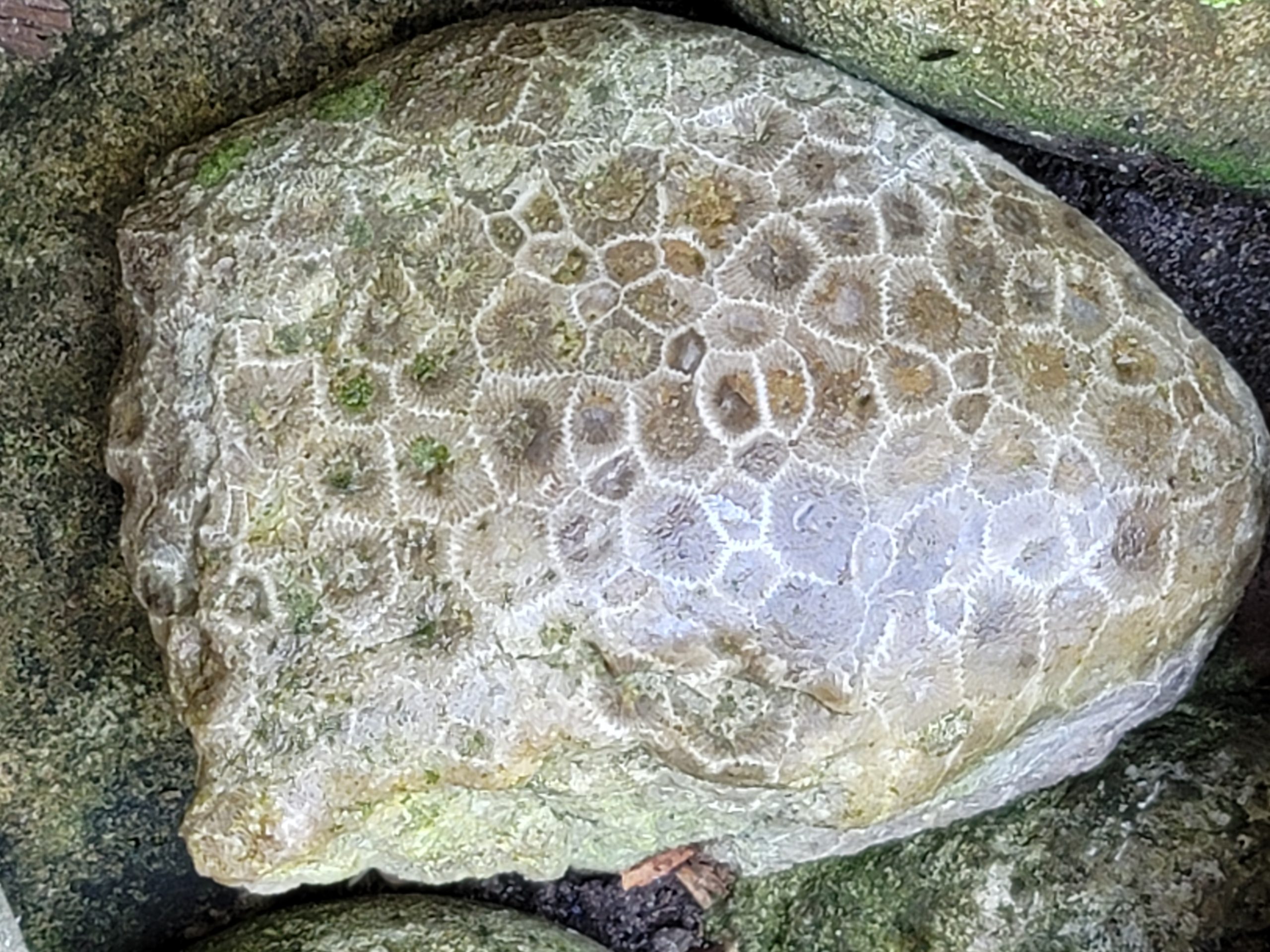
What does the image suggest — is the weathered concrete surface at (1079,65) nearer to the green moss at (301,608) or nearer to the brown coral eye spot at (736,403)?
the brown coral eye spot at (736,403)

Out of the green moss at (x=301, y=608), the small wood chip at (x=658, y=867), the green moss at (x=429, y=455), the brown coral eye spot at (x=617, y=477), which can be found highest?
the green moss at (x=429, y=455)

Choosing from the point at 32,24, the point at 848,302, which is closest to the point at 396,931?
the point at 848,302

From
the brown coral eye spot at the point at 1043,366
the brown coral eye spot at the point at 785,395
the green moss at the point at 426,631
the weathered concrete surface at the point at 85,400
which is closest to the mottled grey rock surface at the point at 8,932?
the weathered concrete surface at the point at 85,400

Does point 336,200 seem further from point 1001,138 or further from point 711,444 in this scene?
point 1001,138

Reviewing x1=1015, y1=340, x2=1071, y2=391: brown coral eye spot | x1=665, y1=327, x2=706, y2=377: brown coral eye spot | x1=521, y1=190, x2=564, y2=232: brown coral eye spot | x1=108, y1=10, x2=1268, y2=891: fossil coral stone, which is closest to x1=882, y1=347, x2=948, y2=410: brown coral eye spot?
x1=108, y1=10, x2=1268, y2=891: fossil coral stone

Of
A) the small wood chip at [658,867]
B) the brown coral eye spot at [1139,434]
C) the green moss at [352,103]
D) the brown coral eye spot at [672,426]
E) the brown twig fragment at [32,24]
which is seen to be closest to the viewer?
the brown coral eye spot at [672,426]

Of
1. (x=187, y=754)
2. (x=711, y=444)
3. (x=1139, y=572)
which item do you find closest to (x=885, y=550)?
(x=711, y=444)

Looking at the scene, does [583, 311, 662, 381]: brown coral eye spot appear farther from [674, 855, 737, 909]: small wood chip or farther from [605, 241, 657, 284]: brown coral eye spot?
[674, 855, 737, 909]: small wood chip
